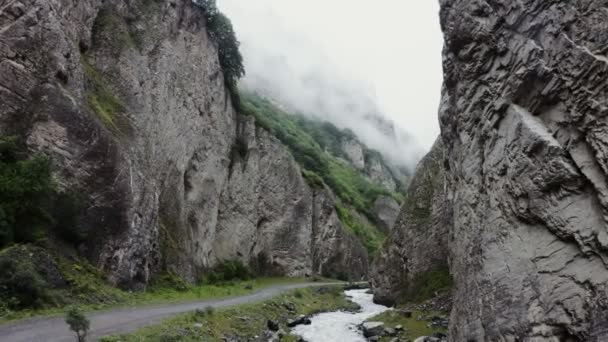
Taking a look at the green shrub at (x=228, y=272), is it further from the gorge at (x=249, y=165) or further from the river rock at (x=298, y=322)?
the river rock at (x=298, y=322)

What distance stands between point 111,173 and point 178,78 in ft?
62.0

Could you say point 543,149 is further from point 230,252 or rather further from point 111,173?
point 230,252

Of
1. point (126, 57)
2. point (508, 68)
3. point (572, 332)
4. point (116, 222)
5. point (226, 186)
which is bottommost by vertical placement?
point (572, 332)

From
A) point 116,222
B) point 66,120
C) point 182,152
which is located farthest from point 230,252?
point 66,120

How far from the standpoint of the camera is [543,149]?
13977 millimetres

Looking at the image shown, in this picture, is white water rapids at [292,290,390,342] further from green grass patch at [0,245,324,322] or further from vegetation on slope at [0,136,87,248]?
vegetation on slope at [0,136,87,248]

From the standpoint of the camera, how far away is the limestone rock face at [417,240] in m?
36.3

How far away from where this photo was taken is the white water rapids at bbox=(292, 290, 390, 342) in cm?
2525

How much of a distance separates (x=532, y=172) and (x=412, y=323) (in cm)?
1588

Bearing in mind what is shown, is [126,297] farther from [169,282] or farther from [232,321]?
[169,282]

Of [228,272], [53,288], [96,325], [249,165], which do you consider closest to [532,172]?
[96,325]

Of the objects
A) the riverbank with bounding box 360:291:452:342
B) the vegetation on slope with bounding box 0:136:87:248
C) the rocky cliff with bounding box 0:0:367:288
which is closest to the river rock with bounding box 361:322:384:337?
the riverbank with bounding box 360:291:452:342

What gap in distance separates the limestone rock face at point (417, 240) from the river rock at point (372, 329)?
34.1ft

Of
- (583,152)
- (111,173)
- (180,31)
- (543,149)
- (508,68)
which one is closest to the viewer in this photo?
(583,152)
